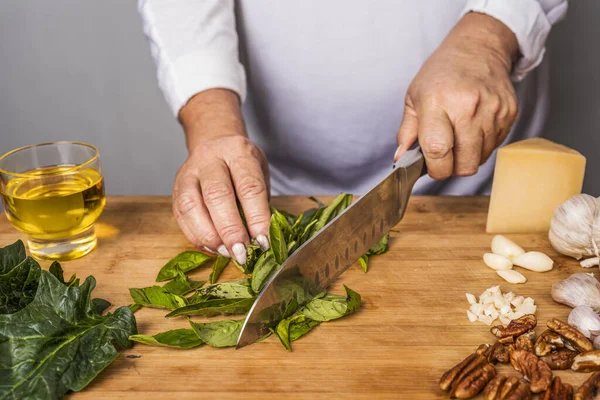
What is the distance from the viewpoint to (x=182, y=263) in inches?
52.9

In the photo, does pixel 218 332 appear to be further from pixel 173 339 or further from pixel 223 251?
pixel 223 251

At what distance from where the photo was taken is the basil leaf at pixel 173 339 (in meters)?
1.09

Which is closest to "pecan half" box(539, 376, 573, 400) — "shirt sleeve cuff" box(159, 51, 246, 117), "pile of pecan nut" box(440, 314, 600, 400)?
"pile of pecan nut" box(440, 314, 600, 400)

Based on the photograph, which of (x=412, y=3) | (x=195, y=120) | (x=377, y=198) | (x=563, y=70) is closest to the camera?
(x=377, y=198)

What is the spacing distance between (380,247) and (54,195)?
0.68 metres

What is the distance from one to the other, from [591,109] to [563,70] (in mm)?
207

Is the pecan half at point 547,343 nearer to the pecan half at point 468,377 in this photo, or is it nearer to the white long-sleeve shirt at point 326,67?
the pecan half at point 468,377

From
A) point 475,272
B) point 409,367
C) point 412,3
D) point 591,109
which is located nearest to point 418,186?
point 412,3

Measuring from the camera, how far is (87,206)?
1.35m

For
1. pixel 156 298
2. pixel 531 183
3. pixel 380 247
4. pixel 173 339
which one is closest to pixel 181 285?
pixel 156 298

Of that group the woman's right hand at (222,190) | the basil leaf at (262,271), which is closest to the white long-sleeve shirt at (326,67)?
the woman's right hand at (222,190)

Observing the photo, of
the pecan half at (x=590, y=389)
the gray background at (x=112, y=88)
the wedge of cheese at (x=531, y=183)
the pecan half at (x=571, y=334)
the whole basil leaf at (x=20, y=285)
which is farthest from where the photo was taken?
the gray background at (x=112, y=88)

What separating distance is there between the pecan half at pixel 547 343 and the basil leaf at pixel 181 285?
0.63m

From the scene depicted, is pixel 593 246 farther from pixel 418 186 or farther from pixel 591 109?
pixel 591 109
